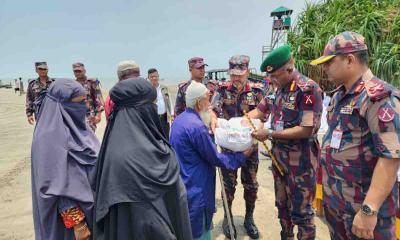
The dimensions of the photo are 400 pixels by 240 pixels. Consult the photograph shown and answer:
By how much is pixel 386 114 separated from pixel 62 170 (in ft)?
6.54

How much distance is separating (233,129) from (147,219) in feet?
3.91

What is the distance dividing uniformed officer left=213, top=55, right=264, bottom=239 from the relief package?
1.02 m

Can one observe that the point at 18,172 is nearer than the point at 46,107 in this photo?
No

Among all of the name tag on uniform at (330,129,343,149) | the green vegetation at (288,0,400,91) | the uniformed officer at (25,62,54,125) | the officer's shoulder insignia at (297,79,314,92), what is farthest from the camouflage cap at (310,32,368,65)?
the green vegetation at (288,0,400,91)

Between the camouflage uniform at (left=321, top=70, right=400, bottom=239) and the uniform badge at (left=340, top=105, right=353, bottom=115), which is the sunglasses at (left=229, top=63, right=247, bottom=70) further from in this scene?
the uniform badge at (left=340, top=105, right=353, bottom=115)

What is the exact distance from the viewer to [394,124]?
5.54 feet

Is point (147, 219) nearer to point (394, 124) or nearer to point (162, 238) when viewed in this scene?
point (162, 238)

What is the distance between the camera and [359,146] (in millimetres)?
1872

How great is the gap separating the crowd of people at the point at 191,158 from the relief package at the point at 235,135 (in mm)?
71

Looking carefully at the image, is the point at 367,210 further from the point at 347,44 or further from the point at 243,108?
the point at 243,108

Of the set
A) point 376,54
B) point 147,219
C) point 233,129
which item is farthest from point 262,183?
point 376,54

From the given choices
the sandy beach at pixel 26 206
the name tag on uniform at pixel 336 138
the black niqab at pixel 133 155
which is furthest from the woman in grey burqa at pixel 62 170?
the sandy beach at pixel 26 206

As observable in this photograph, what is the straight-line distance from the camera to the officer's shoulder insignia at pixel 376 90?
174 centimetres

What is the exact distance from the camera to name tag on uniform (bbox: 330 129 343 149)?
1979 millimetres
